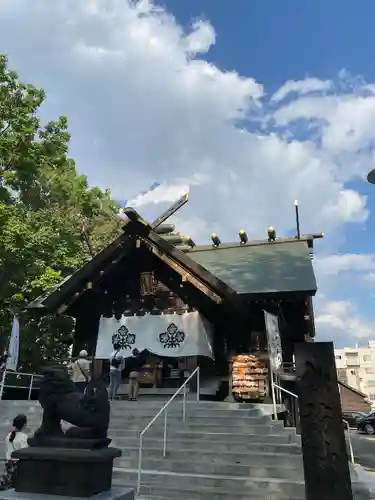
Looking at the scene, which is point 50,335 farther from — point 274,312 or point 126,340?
point 274,312

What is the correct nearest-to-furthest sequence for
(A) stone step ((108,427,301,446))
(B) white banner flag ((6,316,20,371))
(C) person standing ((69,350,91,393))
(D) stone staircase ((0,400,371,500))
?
1. (D) stone staircase ((0,400,371,500))
2. (A) stone step ((108,427,301,446))
3. (C) person standing ((69,350,91,393))
4. (B) white banner flag ((6,316,20,371))

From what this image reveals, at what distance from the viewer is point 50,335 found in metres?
19.5

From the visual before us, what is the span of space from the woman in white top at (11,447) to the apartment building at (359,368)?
72.3 meters

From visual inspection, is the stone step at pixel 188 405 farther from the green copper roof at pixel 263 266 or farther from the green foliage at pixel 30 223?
the green foliage at pixel 30 223

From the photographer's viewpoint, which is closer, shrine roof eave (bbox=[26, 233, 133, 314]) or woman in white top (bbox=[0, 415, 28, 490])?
woman in white top (bbox=[0, 415, 28, 490])

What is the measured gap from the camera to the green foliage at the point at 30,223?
16.5 metres

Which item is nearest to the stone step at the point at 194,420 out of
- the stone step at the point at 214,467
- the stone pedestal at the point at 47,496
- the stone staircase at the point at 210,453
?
the stone staircase at the point at 210,453

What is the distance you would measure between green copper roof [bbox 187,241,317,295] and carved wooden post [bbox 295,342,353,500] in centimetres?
566

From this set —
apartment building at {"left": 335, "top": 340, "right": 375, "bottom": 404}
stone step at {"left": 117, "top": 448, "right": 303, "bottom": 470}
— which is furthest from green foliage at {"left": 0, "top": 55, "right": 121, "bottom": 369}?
apartment building at {"left": 335, "top": 340, "right": 375, "bottom": 404}

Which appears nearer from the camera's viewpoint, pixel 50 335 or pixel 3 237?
pixel 3 237

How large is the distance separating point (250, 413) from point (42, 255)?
11.9 meters

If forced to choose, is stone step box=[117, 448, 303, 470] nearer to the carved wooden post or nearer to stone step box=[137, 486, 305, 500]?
stone step box=[137, 486, 305, 500]

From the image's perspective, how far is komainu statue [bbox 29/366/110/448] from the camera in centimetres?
450

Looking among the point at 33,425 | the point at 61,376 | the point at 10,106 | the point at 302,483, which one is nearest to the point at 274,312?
the point at 302,483
